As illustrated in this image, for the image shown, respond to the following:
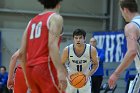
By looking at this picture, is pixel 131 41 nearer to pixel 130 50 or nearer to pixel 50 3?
pixel 130 50

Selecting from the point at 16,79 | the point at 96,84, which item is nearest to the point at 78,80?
the point at 16,79

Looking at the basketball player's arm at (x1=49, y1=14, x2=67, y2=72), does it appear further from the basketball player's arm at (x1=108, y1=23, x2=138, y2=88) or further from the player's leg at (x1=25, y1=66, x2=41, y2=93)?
the basketball player's arm at (x1=108, y1=23, x2=138, y2=88)

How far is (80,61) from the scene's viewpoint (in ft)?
26.6

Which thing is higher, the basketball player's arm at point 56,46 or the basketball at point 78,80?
the basketball player's arm at point 56,46

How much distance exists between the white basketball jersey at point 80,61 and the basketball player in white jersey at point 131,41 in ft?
10.6

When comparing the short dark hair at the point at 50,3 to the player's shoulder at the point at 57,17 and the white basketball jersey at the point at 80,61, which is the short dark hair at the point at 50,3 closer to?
the player's shoulder at the point at 57,17

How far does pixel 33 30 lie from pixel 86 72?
3804 mm

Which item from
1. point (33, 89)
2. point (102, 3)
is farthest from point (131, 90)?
point (102, 3)

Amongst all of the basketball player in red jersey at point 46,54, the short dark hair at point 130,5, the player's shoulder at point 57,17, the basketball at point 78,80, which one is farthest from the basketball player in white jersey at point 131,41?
the basketball at point 78,80

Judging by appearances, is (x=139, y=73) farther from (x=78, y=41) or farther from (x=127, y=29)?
(x=78, y=41)

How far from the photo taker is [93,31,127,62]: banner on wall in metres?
15.6

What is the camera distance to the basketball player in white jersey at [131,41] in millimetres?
4621

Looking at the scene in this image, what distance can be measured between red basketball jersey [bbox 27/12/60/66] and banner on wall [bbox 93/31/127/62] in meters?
11.2

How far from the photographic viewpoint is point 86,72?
26.7 ft
